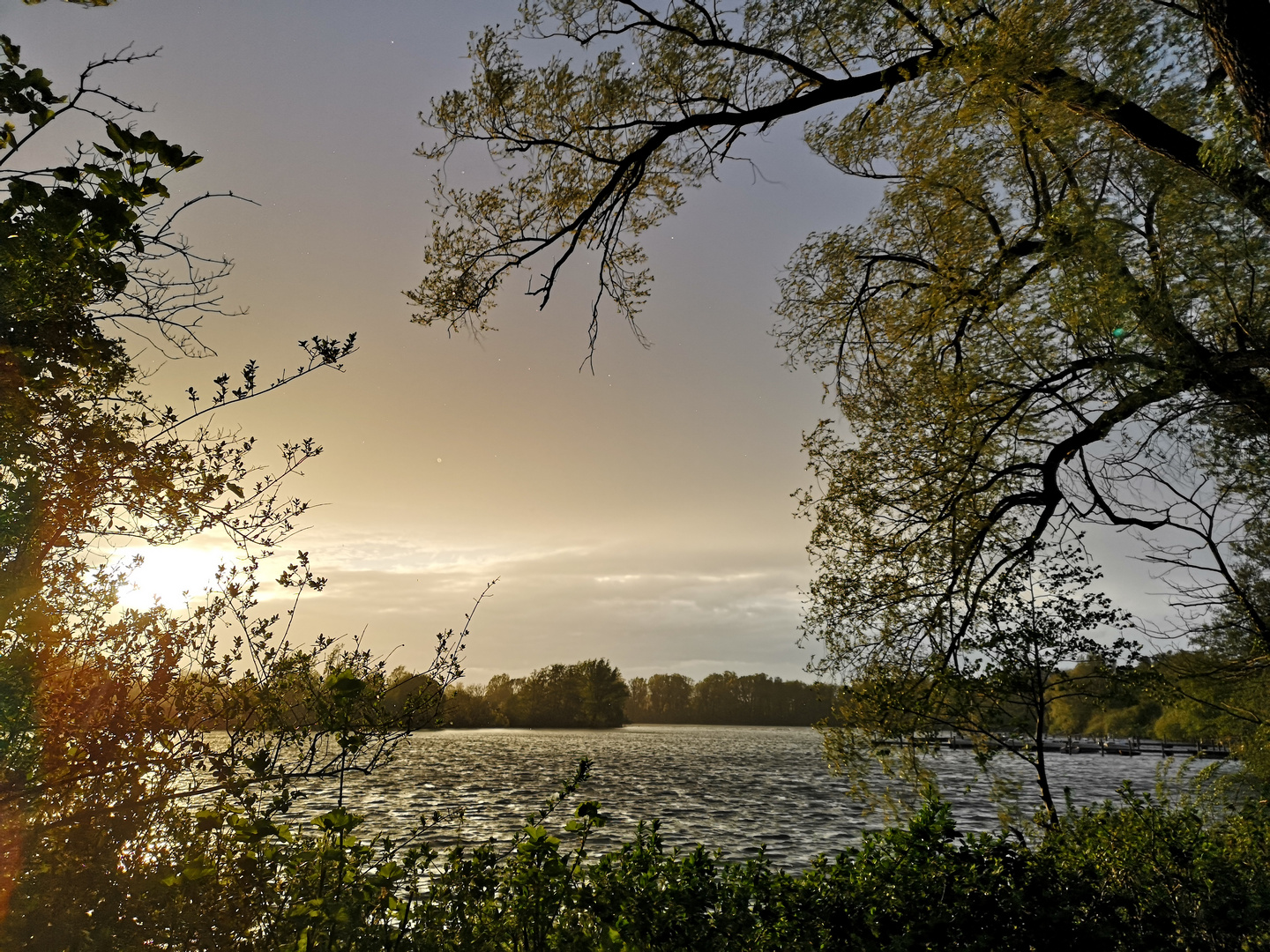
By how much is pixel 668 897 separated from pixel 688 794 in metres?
40.8

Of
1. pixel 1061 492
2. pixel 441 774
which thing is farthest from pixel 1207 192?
pixel 441 774

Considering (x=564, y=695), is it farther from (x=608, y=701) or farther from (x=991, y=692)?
(x=991, y=692)

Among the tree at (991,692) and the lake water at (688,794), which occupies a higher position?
the tree at (991,692)

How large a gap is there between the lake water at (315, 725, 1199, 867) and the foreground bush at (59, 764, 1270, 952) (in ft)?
4.69

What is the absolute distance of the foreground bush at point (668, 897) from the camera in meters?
3.32

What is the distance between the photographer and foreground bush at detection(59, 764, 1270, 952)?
3320 millimetres

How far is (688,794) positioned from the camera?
4166 cm

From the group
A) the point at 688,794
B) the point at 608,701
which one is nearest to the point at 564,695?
the point at 608,701

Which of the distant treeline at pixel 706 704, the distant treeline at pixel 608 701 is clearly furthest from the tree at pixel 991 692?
the distant treeline at pixel 608 701

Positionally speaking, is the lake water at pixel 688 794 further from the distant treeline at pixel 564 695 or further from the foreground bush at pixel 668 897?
the distant treeline at pixel 564 695

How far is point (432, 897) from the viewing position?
3943 millimetres

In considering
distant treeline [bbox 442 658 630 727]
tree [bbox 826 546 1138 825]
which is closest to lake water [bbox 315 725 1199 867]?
tree [bbox 826 546 1138 825]

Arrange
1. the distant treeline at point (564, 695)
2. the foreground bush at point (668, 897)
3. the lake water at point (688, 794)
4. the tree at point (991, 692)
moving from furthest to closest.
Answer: the distant treeline at point (564, 695) → the lake water at point (688, 794) → the tree at point (991, 692) → the foreground bush at point (668, 897)

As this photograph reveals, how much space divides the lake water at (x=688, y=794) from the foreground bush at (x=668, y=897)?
1.43 m
